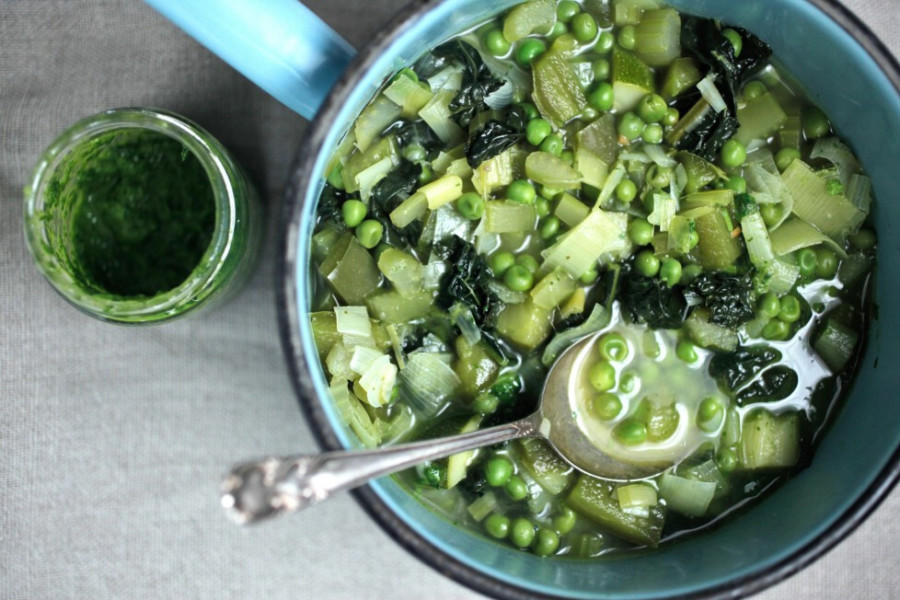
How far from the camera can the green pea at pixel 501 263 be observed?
2.10 metres

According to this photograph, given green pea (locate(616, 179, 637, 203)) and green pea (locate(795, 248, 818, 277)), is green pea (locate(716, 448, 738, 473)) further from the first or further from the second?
green pea (locate(616, 179, 637, 203))

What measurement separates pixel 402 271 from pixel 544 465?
0.61 meters

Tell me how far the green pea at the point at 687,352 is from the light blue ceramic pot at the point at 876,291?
1.28 ft

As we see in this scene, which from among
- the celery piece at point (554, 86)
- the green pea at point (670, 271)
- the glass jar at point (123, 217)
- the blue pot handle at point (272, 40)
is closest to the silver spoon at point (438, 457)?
the green pea at point (670, 271)

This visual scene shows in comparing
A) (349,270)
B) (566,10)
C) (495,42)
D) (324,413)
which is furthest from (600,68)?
(324,413)

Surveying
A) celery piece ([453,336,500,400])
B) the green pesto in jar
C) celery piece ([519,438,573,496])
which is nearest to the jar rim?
the green pesto in jar

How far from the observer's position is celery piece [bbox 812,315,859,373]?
2080 millimetres

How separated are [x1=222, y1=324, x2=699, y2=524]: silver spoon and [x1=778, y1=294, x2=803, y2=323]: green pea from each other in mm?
386

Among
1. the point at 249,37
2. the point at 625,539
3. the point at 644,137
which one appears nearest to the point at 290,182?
the point at 249,37

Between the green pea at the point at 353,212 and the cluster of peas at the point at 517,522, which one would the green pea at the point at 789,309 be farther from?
the green pea at the point at 353,212

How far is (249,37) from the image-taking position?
1545 mm

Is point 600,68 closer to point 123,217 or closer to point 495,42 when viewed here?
point 495,42

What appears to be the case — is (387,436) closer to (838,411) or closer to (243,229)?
(243,229)

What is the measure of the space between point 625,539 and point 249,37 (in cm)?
148
